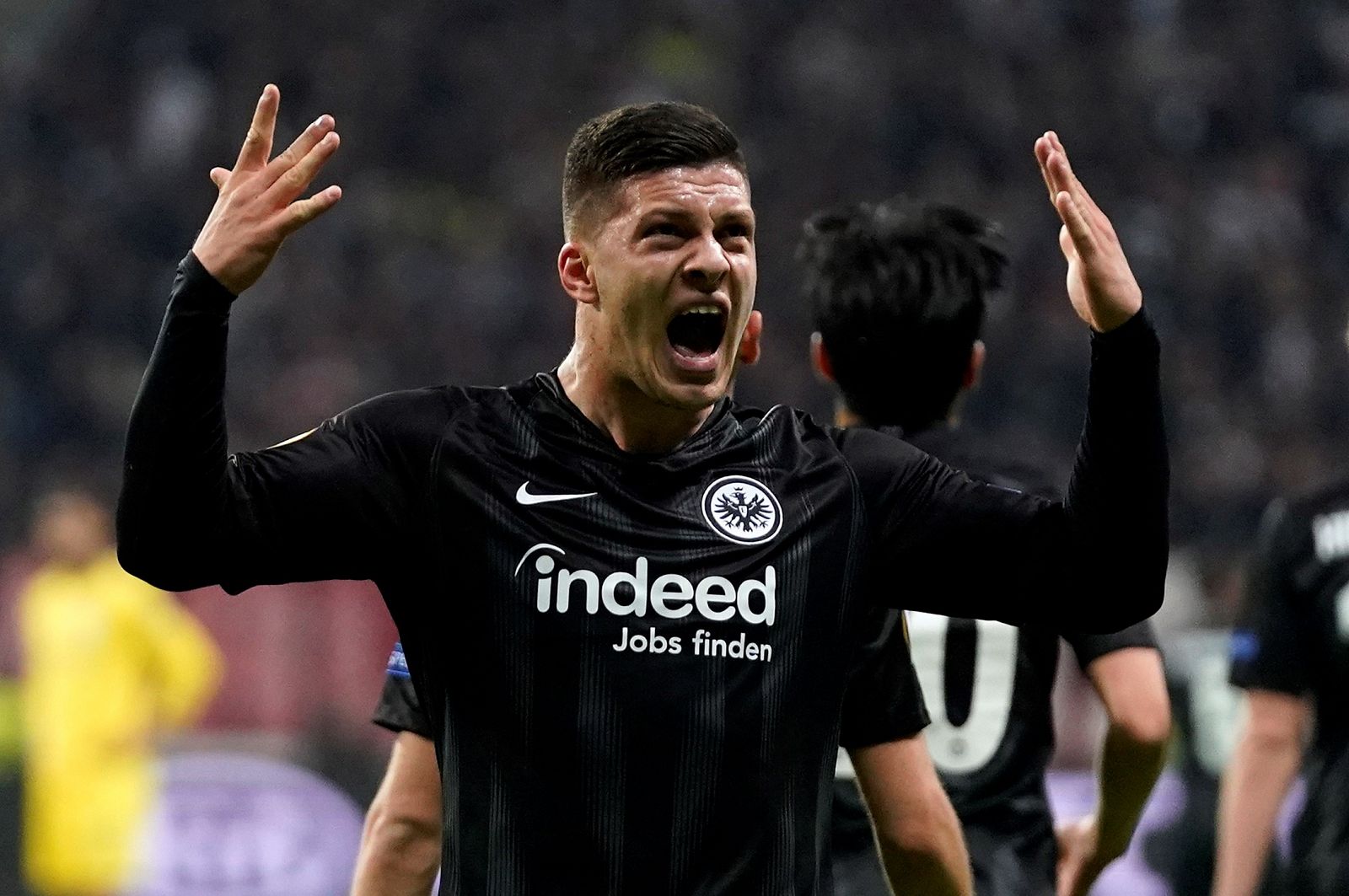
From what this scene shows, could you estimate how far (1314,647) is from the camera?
4.02m

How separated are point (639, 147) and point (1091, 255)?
0.57 meters

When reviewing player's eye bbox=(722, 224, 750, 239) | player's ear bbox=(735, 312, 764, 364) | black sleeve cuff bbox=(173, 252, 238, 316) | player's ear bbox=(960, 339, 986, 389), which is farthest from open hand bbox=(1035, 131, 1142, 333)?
player's ear bbox=(960, 339, 986, 389)

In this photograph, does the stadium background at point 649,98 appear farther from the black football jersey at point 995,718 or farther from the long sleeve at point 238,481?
the long sleeve at point 238,481

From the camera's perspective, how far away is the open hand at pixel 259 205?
2369mm

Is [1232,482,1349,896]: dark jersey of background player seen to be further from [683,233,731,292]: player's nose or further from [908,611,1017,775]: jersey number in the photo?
[683,233,731,292]: player's nose

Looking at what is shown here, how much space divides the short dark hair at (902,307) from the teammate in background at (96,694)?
21.0 ft

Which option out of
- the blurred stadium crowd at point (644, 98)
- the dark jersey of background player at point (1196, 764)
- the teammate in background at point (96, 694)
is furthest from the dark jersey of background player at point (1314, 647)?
the blurred stadium crowd at point (644, 98)

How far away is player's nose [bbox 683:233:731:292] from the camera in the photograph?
8.39 ft

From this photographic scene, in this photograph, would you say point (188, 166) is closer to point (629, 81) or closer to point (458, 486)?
point (629, 81)

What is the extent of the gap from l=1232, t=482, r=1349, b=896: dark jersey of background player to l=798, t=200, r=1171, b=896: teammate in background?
568 millimetres

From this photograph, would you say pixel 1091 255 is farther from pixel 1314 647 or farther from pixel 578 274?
pixel 1314 647

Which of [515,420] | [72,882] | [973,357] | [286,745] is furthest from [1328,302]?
[515,420]

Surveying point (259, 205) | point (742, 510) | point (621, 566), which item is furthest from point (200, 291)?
point (742, 510)

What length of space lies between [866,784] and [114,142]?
1221 centimetres
